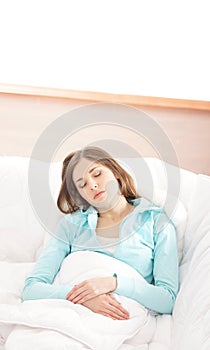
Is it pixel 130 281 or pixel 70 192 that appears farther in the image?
pixel 70 192

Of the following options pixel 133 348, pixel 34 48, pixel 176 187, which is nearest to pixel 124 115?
pixel 34 48

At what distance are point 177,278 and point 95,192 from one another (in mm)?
320

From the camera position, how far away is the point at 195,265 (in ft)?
5.46

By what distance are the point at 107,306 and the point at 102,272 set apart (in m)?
0.12

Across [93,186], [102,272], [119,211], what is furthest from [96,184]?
[102,272]

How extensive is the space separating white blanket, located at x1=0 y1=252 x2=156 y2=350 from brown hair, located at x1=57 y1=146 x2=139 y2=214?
252 mm

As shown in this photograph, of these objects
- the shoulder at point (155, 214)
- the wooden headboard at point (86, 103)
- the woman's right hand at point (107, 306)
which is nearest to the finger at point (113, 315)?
Result: the woman's right hand at point (107, 306)

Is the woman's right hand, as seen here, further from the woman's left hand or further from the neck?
the neck

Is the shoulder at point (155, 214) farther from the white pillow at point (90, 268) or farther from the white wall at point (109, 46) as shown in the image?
the white wall at point (109, 46)

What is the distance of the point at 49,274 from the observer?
5.72ft

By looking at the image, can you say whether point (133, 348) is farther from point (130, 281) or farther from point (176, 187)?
point (176, 187)

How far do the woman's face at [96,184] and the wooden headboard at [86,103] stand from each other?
679 millimetres

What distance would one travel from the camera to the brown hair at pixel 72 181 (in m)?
1.81

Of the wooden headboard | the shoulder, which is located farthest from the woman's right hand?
the wooden headboard
